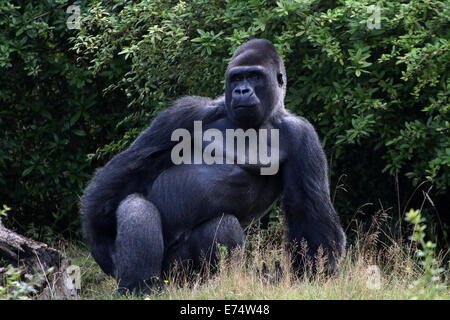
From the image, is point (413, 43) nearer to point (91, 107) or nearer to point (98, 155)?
point (98, 155)

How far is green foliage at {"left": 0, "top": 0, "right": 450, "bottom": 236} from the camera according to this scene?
231 inches

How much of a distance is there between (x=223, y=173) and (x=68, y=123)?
9.65ft

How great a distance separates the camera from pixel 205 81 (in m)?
6.64

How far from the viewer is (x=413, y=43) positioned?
18.8 ft

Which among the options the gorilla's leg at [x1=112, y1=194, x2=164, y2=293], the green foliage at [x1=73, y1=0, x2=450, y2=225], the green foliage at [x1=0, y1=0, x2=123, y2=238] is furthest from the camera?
the green foliage at [x1=0, y1=0, x2=123, y2=238]

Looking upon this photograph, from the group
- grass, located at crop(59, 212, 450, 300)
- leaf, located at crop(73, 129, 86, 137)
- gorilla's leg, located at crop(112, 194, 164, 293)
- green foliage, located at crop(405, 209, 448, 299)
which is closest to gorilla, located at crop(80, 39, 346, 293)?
gorilla's leg, located at crop(112, 194, 164, 293)

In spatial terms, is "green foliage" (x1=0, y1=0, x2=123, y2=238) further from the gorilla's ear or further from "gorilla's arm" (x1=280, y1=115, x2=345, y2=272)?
"gorilla's arm" (x1=280, y1=115, x2=345, y2=272)

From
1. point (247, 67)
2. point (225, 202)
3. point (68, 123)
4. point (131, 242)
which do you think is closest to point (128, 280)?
point (131, 242)

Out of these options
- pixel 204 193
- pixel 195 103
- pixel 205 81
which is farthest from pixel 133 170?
pixel 205 81

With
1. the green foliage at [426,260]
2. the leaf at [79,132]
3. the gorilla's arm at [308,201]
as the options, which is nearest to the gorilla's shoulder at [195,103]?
the gorilla's arm at [308,201]

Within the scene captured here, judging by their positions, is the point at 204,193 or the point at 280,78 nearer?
the point at 204,193

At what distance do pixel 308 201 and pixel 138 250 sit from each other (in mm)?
1036

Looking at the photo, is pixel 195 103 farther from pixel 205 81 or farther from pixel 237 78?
pixel 205 81

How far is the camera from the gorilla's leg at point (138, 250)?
16.3 ft
